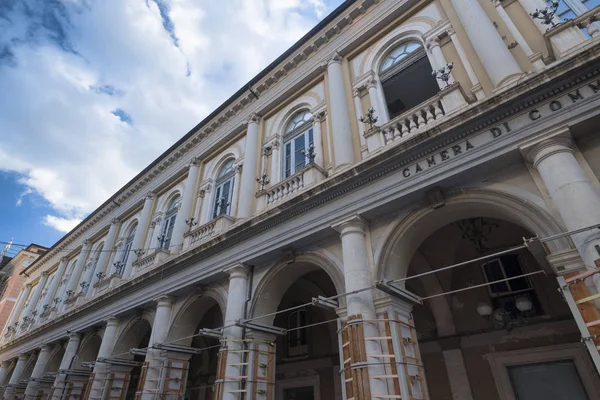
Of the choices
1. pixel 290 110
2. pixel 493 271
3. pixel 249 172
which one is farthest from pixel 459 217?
pixel 290 110

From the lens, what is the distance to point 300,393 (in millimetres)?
9914

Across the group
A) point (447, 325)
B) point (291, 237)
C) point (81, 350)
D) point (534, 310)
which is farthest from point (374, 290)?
point (81, 350)

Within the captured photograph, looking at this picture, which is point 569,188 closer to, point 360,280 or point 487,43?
point 360,280

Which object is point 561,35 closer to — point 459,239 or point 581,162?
point 581,162

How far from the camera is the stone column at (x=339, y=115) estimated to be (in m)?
7.72

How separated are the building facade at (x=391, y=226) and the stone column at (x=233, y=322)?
0.13 ft

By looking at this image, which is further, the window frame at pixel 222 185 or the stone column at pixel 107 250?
the stone column at pixel 107 250

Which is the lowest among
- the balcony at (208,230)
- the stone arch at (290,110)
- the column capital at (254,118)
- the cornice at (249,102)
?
the balcony at (208,230)

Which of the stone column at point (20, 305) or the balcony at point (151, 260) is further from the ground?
the stone column at point (20, 305)

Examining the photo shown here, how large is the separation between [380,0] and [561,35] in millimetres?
5058

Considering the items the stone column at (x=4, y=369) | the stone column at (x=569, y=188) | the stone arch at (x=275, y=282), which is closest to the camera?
the stone column at (x=569, y=188)

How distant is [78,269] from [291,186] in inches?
579

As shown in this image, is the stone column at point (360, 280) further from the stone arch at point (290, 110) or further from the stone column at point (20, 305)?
the stone column at point (20, 305)

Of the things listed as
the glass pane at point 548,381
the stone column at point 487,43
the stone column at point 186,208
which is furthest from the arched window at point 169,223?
the stone column at point 487,43
